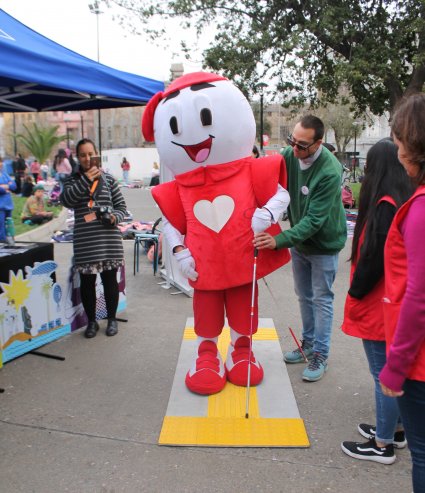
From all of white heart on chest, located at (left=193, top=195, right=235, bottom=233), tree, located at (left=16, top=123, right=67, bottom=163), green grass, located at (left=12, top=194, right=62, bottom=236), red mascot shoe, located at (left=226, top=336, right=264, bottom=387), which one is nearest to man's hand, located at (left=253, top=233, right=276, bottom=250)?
white heart on chest, located at (left=193, top=195, right=235, bottom=233)

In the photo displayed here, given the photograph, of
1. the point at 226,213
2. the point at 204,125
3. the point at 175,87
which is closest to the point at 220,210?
the point at 226,213

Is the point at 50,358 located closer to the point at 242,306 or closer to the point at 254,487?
the point at 242,306

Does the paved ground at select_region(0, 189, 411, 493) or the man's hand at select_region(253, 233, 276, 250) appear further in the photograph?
the man's hand at select_region(253, 233, 276, 250)

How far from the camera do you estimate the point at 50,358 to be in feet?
13.5

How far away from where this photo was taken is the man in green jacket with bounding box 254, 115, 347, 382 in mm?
3330

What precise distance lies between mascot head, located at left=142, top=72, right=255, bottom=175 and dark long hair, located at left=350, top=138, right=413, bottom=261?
109cm

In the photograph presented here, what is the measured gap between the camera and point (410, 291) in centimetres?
160

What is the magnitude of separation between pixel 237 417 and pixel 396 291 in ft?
5.66

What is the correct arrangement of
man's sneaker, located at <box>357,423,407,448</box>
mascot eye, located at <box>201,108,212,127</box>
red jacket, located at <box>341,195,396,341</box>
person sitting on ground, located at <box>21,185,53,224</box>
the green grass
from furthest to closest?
person sitting on ground, located at <box>21,185,53,224</box>, the green grass, mascot eye, located at <box>201,108,212,127</box>, man's sneaker, located at <box>357,423,407,448</box>, red jacket, located at <box>341,195,396,341</box>

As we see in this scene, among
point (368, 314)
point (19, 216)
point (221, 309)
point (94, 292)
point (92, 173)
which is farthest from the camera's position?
point (19, 216)

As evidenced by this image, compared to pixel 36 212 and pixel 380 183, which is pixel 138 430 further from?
pixel 36 212

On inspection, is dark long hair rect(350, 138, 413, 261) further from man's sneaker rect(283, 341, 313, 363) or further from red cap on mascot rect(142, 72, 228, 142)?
man's sneaker rect(283, 341, 313, 363)

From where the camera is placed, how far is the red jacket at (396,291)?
1.65 metres

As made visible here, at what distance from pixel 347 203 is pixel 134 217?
5.75m
